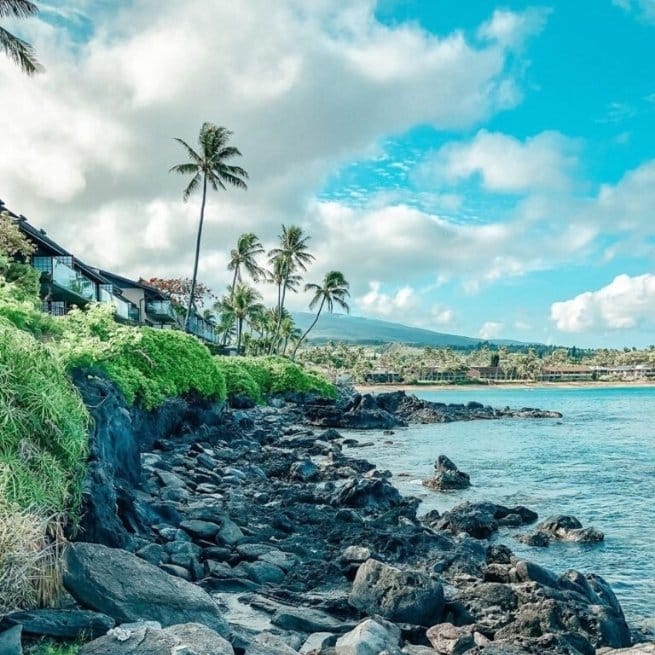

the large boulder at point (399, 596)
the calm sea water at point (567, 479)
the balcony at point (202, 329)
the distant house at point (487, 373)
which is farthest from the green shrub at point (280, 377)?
the distant house at point (487, 373)

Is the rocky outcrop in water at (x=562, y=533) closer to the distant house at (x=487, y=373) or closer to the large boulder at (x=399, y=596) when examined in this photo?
the large boulder at (x=399, y=596)

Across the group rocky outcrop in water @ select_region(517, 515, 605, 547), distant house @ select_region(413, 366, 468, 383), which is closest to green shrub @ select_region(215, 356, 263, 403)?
rocky outcrop in water @ select_region(517, 515, 605, 547)

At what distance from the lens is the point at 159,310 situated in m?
62.2

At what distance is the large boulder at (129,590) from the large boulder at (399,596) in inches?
109

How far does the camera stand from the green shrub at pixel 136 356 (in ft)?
38.9

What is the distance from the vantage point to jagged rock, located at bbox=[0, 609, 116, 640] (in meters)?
5.02

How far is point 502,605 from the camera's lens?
8.77 meters

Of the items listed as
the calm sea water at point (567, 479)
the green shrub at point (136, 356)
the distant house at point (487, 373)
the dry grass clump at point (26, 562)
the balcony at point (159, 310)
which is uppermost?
the balcony at point (159, 310)

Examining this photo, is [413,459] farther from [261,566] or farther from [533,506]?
[261,566]

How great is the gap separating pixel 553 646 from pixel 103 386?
25.0 ft

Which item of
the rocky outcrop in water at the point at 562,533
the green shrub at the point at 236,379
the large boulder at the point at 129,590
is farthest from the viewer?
the green shrub at the point at 236,379

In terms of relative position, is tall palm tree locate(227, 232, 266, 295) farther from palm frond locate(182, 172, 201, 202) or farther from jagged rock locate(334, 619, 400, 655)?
jagged rock locate(334, 619, 400, 655)

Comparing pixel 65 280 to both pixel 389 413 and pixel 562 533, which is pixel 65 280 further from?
pixel 562 533

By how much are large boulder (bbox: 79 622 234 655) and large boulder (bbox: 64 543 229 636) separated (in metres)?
0.67
